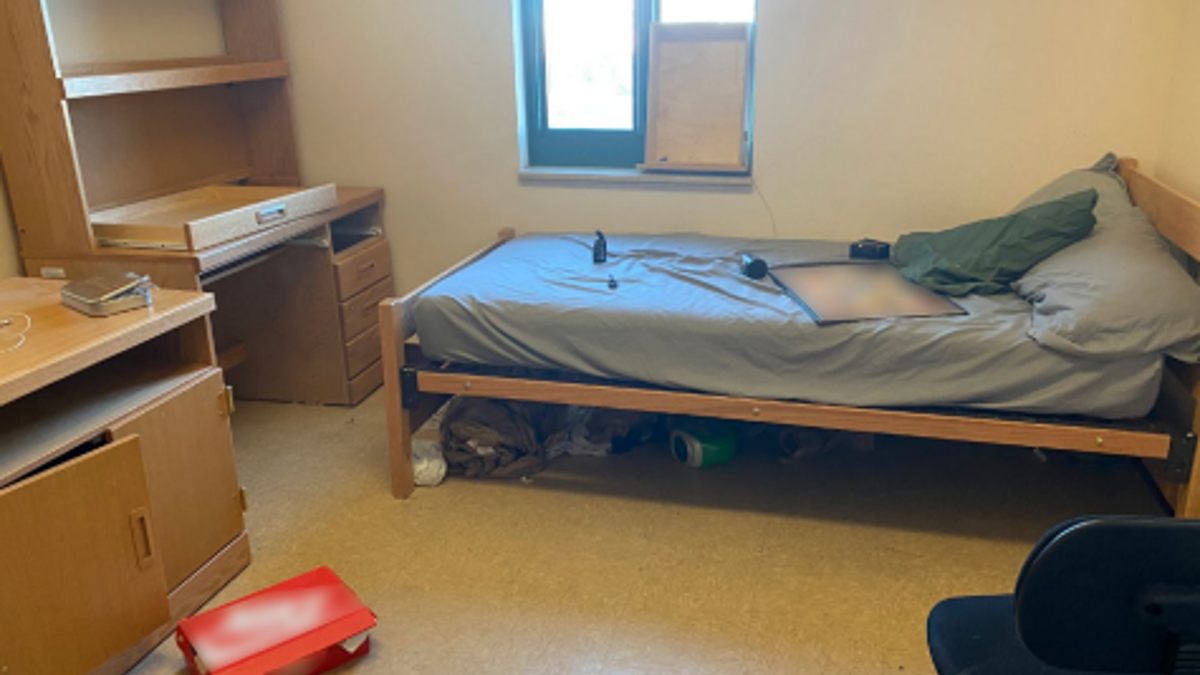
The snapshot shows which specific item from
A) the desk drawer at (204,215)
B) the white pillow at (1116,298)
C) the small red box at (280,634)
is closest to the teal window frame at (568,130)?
the desk drawer at (204,215)

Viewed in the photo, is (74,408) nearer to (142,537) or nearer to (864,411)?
(142,537)

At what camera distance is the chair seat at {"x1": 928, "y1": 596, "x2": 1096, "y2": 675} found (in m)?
1.18

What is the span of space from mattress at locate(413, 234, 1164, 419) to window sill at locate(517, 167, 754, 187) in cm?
50

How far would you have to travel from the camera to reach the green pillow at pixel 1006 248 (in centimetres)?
238

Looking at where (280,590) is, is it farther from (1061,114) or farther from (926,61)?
(1061,114)

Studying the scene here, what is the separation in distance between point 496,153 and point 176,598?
1897 millimetres

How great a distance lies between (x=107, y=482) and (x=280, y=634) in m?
0.48

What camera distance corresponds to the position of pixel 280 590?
2.03m

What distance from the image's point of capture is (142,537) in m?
1.80

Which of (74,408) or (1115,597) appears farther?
(74,408)

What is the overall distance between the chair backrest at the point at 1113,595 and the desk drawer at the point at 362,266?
2556 mm

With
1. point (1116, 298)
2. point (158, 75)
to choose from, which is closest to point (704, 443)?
point (1116, 298)

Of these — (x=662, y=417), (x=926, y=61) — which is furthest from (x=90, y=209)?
(x=926, y=61)

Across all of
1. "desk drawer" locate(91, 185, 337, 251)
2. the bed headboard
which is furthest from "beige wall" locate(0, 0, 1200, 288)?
"desk drawer" locate(91, 185, 337, 251)
